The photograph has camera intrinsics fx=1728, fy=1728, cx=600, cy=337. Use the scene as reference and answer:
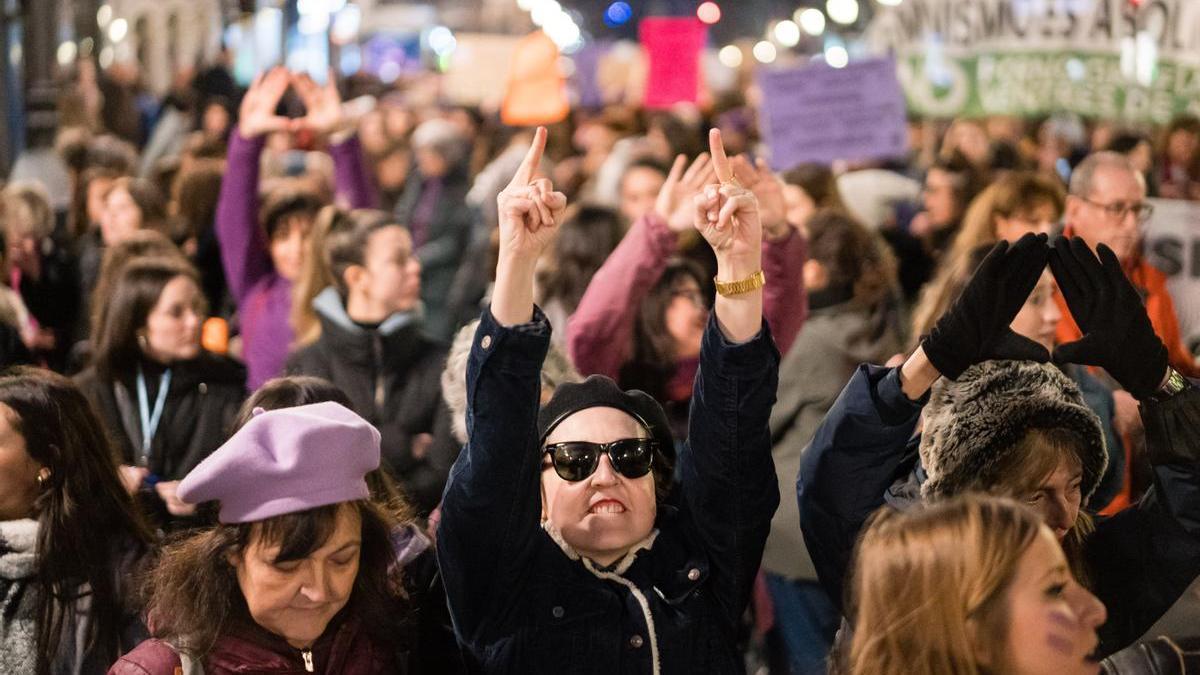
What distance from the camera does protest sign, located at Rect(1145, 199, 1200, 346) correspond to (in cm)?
724

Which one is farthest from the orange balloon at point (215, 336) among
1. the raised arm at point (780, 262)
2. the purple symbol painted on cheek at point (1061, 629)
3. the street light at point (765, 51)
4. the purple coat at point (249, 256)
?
the street light at point (765, 51)

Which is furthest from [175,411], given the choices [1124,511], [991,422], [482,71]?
[482,71]

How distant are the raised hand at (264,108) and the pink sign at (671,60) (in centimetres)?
581

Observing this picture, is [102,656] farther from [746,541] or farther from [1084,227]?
[1084,227]

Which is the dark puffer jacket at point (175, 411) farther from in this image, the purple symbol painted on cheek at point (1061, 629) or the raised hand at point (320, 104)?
the purple symbol painted on cheek at point (1061, 629)

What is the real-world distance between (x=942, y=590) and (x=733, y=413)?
0.79 metres

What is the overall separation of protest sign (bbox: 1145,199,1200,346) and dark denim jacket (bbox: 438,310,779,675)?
4033 mm

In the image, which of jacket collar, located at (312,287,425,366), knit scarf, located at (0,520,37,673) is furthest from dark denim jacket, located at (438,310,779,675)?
jacket collar, located at (312,287,425,366)

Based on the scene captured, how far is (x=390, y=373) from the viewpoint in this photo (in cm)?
650

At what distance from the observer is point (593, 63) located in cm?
2158

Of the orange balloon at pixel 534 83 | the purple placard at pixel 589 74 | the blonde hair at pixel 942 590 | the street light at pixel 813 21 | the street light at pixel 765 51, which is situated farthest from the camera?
the street light at pixel 813 21

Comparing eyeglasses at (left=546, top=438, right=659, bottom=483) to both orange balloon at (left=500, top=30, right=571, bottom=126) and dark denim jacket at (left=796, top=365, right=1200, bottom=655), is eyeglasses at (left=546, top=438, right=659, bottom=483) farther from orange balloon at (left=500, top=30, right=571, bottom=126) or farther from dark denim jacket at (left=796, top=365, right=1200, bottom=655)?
orange balloon at (left=500, top=30, right=571, bottom=126)

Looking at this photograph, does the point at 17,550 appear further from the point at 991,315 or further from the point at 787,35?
the point at 787,35

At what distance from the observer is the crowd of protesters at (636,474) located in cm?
347
